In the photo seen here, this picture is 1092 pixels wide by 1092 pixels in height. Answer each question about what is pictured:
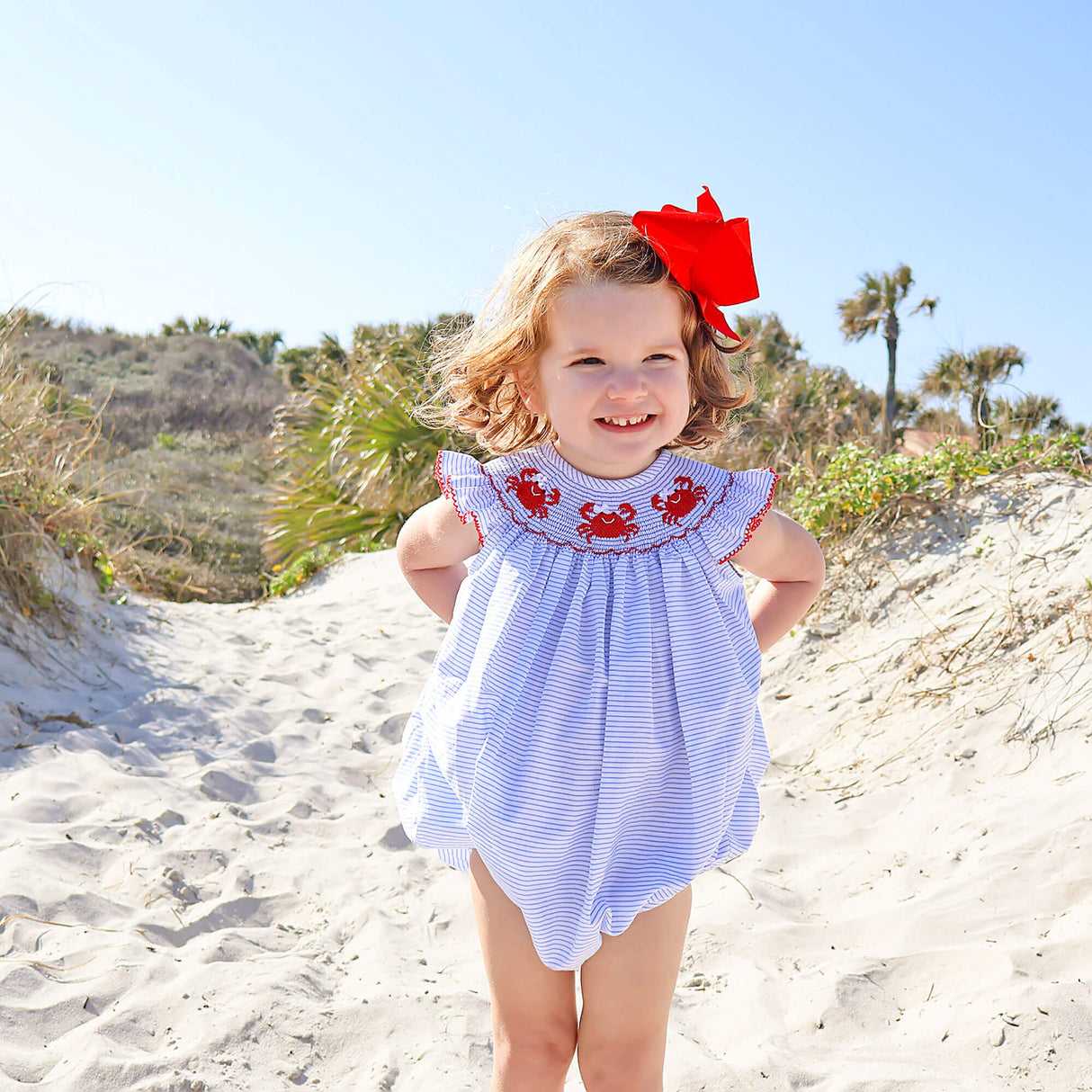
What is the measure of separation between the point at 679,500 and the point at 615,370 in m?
0.28

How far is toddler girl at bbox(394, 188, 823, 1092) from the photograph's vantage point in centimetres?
164

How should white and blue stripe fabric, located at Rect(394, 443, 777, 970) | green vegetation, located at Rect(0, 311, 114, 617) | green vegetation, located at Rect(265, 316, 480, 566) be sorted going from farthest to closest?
green vegetation, located at Rect(265, 316, 480, 566) → green vegetation, located at Rect(0, 311, 114, 617) → white and blue stripe fabric, located at Rect(394, 443, 777, 970)

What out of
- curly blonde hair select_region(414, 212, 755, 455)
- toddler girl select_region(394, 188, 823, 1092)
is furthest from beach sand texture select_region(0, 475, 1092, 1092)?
curly blonde hair select_region(414, 212, 755, 455)

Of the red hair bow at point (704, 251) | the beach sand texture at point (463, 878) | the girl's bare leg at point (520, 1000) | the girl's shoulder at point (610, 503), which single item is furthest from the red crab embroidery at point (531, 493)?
the beach sand texture at point (463, 878)

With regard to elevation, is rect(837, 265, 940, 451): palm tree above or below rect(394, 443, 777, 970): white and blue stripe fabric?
above

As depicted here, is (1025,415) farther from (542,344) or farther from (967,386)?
(542,344)

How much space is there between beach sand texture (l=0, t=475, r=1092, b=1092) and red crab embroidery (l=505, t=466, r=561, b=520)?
1.45 metres

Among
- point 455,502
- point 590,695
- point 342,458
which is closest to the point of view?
point 590,695

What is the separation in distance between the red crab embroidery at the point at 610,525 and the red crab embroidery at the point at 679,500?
56mm

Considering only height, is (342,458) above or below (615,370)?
below

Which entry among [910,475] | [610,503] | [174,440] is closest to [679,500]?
[610,503]

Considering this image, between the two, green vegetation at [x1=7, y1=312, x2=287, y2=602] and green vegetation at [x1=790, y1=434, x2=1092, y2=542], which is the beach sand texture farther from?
green vegetation at [x1=7, y1=312, x2=287, y2=602]

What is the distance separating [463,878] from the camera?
347 cm

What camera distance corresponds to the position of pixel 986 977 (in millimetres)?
2619
